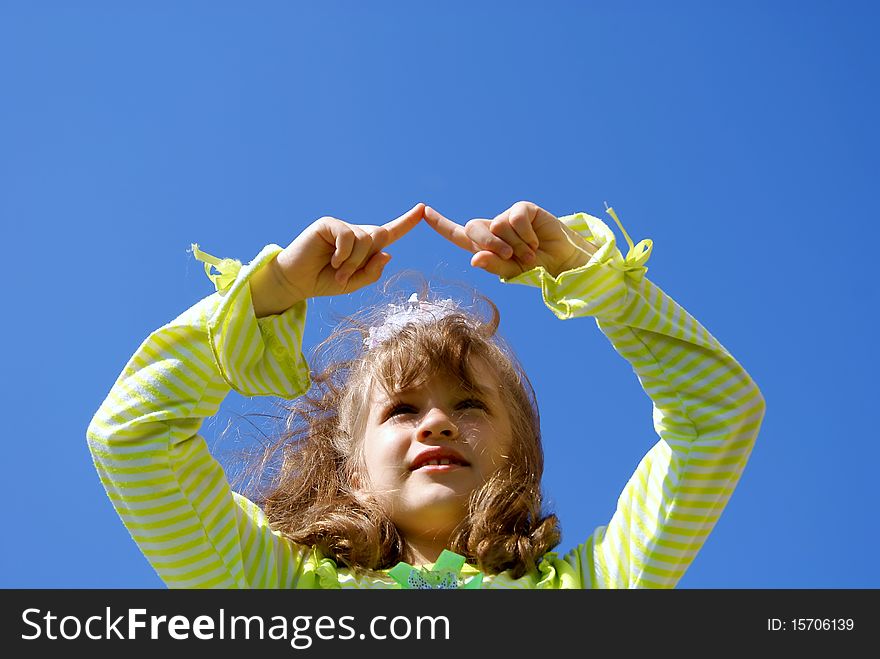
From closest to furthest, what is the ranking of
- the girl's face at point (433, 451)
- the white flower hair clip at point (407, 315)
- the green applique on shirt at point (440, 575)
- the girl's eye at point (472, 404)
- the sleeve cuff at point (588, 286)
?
the sleeve cuff at point (588, 286) → the green applique on shirt at point (440, 575) → the girl's face at point (433, 451) → the girl's eye at point (472, 404) → the white flower hair clip at point (407, 315)

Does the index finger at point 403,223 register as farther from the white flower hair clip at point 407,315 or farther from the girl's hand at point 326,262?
the white flower hair clip at point 407,315

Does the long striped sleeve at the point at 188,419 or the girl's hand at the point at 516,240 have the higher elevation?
the girl's hand at the point at 516,240

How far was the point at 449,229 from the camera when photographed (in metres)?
2.96

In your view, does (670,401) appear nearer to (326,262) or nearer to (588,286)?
(588,286)

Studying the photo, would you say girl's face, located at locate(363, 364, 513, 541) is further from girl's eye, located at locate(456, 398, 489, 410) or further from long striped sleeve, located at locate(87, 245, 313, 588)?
long striped sleeve, located at locate(87, 245, 313, 588)

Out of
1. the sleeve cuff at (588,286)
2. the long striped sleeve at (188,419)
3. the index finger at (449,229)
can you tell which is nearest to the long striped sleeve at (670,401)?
the sleeve cuff at (588,286)

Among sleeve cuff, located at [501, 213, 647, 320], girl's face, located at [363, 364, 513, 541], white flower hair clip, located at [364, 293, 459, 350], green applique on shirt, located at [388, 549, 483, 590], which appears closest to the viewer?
sleeve cuff, located at [501, 213, 647, 320]

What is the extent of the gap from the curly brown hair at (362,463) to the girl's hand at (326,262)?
27.3 inches

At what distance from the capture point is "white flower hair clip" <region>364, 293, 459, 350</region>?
12.7 ft

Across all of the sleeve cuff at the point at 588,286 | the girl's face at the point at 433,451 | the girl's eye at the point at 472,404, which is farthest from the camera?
the girl's eye at the point at 472,404

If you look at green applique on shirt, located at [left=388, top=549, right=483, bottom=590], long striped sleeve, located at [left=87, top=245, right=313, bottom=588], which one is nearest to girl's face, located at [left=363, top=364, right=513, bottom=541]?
green applique on shirt, located at [left=388, top=549, right=483, bottom=590]

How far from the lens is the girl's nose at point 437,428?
11.0 feet

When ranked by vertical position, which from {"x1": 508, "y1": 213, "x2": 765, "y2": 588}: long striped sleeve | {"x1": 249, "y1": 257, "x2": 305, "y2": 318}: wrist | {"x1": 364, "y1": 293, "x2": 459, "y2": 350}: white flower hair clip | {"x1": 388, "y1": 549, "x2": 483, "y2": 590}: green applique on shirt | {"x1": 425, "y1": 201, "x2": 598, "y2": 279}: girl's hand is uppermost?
{"x1": 364, "y1": 293, "x2": 459, "y2": 350}: white flower hair clip
